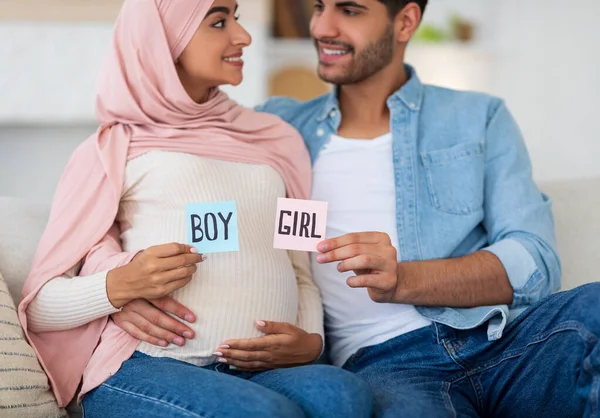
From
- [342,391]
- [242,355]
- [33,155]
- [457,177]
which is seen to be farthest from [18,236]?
[33,155]

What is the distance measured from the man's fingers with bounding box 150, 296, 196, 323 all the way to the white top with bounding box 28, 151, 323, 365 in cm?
2

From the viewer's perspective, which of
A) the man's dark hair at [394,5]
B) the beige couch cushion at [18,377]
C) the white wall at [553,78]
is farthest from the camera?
the white wall at [553,78]

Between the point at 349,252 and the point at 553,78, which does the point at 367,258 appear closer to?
the point at 349,252

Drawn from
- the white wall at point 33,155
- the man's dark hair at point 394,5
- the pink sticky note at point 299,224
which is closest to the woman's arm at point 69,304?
the pink sticky note at point 299,224

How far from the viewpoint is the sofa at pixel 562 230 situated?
1.77m

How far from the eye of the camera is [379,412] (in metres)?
1.45

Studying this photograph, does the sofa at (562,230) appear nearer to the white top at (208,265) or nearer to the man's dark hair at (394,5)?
the white top at (208,265)

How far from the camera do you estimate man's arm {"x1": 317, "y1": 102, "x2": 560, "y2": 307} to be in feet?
5.25

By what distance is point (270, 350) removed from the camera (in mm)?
1615

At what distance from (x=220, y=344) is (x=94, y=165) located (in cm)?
50

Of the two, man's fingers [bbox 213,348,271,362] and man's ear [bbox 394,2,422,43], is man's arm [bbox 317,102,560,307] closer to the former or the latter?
man's fingers [bbox 213,348,271,362]

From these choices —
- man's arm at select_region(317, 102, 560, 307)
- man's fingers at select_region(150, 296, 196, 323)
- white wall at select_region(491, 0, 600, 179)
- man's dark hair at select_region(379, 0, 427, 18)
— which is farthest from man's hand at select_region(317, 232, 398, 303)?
white wall at select_region(491, 0, 600, 179)

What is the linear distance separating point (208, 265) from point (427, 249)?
21.7 inches

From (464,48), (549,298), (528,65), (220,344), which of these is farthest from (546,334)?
(464,48)
